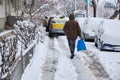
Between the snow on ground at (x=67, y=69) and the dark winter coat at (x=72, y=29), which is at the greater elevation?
the dark winter coat at (x=72, y=29)

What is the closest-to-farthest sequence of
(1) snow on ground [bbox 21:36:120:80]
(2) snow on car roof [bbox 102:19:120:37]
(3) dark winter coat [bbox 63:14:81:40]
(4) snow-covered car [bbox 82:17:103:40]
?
(1) snow on ground [bbox 21:36:120:80], (3) dark winter coat [bbox 63:14:81:40], (2) snow on car roof [bbox 102:19:120:37], (4) snow-covered car [bbox 82:17:103:40]

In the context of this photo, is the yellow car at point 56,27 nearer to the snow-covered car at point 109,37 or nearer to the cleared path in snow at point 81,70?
the snow-covered car at point 109,37

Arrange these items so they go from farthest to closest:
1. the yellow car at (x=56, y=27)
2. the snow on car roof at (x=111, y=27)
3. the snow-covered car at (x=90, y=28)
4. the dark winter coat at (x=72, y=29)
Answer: the yellow car at (x=56, y=27), the snow-covered car at (x=90, y=28), the snow on car roof at (x=111, y=27), the dark winter coat at (x=72, y=29)

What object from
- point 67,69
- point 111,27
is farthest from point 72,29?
point 111,27

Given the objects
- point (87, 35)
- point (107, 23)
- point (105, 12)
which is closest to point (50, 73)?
point (107, 23)

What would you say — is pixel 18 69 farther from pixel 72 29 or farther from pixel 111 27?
pixel 111 27

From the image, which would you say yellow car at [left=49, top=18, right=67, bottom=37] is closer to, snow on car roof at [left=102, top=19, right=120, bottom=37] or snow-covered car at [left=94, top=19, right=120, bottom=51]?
snow on car roof at [left=102, top=19, right=120, bottom=37]

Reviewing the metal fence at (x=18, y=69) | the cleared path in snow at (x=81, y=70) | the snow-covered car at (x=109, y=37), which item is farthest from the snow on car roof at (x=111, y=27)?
the metal fence at (x=18, y=69)

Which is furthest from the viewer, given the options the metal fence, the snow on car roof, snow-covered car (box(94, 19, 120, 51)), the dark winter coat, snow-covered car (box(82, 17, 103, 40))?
snow-covered car (box(82, 17, 103, 40))

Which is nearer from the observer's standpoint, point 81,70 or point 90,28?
point 81,70

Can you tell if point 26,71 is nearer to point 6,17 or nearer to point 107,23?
point 107,23

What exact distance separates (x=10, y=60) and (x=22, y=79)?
1.77m

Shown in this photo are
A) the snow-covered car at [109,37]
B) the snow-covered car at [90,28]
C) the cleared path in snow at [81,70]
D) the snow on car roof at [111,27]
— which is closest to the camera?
the cleared path in snow at [81,70]

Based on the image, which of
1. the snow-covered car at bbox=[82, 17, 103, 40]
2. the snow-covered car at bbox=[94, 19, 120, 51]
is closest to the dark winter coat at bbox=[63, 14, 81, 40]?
the snow-covered car at bbox=[94, 19, 120, 51]
